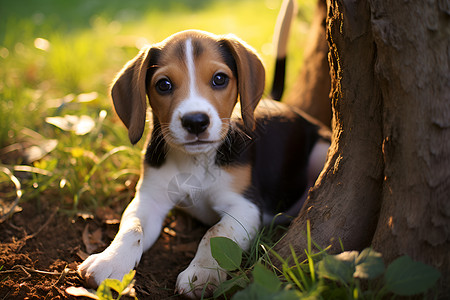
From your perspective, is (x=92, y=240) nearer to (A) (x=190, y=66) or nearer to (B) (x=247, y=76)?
(A) (x=190, y=66)

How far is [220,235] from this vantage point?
8.06 ft

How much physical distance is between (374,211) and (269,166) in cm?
106

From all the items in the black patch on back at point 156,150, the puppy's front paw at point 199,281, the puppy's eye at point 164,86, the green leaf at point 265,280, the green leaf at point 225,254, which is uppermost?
the puppy's eye at point 164,86

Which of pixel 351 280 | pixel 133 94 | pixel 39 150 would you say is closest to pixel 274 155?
pixel 133 94

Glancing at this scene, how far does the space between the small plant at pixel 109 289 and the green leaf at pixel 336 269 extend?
0.89 meters

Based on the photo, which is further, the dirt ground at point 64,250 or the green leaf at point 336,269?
the dirt ground at point 64,250

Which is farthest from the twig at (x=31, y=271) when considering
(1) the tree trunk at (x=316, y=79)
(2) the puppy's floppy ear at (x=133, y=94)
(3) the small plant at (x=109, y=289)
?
(1) the tree trunk at (x=316, y=79)

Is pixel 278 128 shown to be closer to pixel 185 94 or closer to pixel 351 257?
pixel 185 94

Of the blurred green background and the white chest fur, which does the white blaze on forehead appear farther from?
the blurred green background

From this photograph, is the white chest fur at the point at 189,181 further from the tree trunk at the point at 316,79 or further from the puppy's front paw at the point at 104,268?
the tree trunk at the point at 316,79

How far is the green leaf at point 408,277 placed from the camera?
65.7 inches

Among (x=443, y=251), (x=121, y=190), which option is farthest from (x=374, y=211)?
(x=121, y=190)

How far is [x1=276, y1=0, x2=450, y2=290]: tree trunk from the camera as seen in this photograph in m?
1.81

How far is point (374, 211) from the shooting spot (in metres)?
2.20
